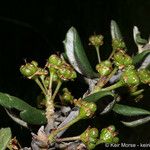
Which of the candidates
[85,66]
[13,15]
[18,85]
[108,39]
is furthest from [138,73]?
[13,15]

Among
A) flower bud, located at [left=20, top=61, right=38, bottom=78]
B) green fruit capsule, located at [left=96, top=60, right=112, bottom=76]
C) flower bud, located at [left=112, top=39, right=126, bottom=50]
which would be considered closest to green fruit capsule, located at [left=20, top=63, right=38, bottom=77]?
flower bud, located at [left=20, top=61, right=38, bottom=78]

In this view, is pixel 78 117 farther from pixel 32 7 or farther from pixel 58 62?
pixel 32 7

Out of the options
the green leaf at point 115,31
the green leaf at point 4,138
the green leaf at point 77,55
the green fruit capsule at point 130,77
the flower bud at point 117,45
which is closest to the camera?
the green leaf at point 4,138

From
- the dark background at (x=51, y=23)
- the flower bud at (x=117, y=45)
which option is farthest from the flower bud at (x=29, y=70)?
the dark background at (x=51, y=23)

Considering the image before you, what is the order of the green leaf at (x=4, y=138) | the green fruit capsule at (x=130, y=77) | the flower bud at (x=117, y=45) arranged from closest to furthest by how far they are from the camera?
the green leaf at (x=4, y=138), the green fruit capsule at (x=130, y=77), the flower bud at (x=117, y=45)

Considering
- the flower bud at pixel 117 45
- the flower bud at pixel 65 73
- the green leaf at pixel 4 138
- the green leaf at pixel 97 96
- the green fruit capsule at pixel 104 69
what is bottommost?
the green leaf at pixel 97 96

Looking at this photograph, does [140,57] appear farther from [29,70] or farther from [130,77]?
[29,70]

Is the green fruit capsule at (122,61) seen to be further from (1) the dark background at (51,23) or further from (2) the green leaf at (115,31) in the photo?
(1) the dark background at (51,23)

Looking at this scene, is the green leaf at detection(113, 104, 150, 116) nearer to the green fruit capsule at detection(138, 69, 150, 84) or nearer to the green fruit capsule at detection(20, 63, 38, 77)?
the green fruit capsule at detection(138, 69, 150, 84)
